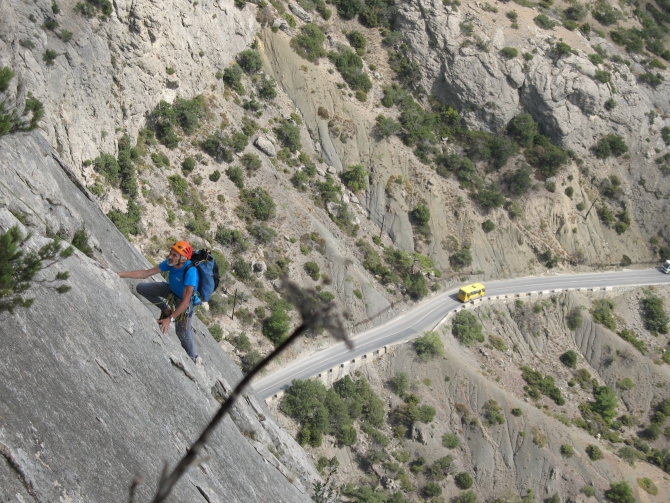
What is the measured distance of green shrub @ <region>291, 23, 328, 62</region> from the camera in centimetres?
6344

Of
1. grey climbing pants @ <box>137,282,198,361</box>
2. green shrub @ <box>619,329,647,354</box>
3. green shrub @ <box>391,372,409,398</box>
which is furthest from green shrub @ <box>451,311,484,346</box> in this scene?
grey climbing pants @ <box>137,282,198,361</box>

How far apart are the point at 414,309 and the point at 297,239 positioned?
14.1m

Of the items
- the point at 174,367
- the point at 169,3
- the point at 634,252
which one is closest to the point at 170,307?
the point at 174,367

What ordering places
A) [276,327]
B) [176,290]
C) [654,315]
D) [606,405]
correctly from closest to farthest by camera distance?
1. [176,290]
2. [276,327]
3. [606,405]
4. [654,315]

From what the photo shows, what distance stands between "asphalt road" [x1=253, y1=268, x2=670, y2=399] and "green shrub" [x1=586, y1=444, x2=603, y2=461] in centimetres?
1748

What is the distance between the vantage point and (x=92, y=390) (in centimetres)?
1351

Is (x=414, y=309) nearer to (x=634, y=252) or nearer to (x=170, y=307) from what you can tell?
(x=634, y=252)

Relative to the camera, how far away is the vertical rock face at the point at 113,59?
35.4 m

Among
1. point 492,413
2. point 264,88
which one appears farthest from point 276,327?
point 264,88

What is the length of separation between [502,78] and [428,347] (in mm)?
36942

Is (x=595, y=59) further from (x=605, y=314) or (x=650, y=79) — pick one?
(x=605, y=314)

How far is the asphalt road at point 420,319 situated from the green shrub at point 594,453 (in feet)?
57.3

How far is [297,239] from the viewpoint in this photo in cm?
5372

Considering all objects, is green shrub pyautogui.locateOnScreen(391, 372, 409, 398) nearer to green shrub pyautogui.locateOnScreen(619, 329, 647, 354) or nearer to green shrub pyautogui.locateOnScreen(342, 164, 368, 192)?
green shrub pyautogui.locateOnScreen(342, 164, 368, 192)
